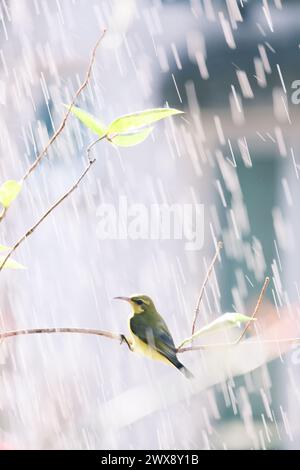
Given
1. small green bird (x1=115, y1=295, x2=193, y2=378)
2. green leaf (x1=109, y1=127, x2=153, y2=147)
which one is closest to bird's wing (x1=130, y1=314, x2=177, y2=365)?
small green bird (x1=115, y1=295, x2=193, y2=378)

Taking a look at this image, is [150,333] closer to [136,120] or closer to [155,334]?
[155,334]

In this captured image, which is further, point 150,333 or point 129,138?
point 150,333

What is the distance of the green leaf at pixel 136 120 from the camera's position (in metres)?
0.26

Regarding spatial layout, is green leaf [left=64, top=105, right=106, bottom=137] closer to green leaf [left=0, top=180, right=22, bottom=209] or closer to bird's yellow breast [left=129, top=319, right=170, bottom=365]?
green leaf [left=0, top=180, right=22, bottom=209]

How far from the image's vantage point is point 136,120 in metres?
0.27

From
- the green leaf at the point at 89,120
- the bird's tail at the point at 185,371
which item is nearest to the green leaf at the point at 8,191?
the green leaf at the point at 89,120

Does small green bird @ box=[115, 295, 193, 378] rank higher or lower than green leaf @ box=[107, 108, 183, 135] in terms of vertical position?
lower

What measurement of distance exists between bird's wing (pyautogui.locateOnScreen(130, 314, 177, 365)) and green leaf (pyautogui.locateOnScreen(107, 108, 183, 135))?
5.4 inches

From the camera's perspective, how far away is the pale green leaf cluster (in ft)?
0.87

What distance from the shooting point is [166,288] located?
1525 mm

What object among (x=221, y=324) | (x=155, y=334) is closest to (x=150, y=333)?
(x=155, y=334)

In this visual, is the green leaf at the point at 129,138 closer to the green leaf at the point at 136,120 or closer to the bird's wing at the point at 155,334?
the green leaf at the point at 136,120

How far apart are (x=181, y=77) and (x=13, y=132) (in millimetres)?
505

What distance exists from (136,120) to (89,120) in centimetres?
2
